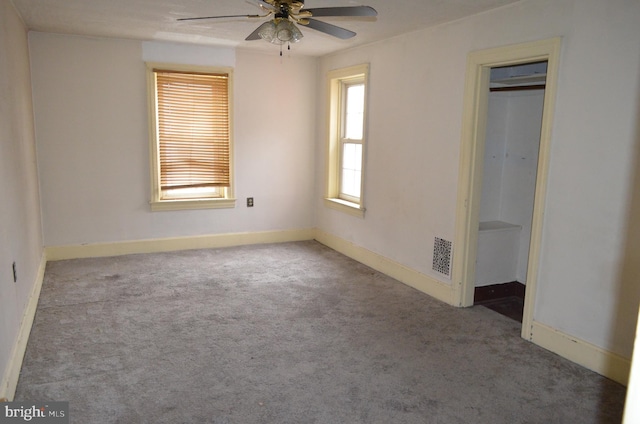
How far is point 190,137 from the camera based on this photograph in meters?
5.69

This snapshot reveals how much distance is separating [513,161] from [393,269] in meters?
1.59

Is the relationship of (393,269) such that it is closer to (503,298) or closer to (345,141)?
(503,298)

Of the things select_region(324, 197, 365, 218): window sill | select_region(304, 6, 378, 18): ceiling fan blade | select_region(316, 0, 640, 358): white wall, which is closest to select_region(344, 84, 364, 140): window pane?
select_region(324, 197, 365, 218): window sill

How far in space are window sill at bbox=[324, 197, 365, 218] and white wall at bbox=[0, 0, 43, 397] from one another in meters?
3.27

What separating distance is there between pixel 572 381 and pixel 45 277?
15.1ft

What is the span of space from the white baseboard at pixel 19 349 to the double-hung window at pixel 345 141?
10.8 feet

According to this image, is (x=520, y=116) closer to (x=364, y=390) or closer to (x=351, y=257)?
(x=351, y=257)

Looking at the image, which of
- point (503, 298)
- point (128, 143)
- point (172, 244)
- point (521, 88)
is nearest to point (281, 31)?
point (521, 88)

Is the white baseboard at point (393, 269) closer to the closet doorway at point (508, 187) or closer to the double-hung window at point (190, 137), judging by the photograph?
the closet doorway at point (508, 187)

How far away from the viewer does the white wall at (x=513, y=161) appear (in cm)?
433

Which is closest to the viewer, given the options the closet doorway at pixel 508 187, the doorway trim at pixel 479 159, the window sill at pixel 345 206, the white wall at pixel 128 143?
the doorway trim at pixel 479 159

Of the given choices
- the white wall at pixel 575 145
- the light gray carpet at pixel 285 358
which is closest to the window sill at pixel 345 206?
the light gray carpet at pixel 285 358

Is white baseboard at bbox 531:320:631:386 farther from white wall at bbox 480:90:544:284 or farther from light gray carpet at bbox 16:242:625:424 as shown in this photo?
white wall at bbox 480:90:544:284

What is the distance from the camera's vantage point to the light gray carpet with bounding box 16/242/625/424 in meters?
2.54
